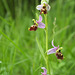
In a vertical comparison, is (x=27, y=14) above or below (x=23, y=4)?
below

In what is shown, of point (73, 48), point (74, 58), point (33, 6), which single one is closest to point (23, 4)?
point (33, 6)

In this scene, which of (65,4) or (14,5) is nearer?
(65,4)

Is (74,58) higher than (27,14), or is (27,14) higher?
(27,14)

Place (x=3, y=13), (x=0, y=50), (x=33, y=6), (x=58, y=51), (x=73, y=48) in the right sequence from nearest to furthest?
(x=58, y=51)
(x=0, y=50)
(x=73, y=48)
(x=3, y=13)
(x=33, y=6)

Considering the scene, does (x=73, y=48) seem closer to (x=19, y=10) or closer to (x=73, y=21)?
(x=73, y=21)

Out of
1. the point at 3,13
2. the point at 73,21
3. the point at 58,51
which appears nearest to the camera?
the point at 58,51

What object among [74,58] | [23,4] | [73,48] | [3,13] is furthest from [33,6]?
[74,58]

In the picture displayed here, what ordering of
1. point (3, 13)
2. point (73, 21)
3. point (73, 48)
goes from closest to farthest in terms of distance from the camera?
point (73, 48)
point (73, 21)
point (3, 13)

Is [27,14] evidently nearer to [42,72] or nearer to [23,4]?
[23,4]

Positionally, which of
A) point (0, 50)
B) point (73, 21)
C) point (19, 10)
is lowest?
point (0, 50)
